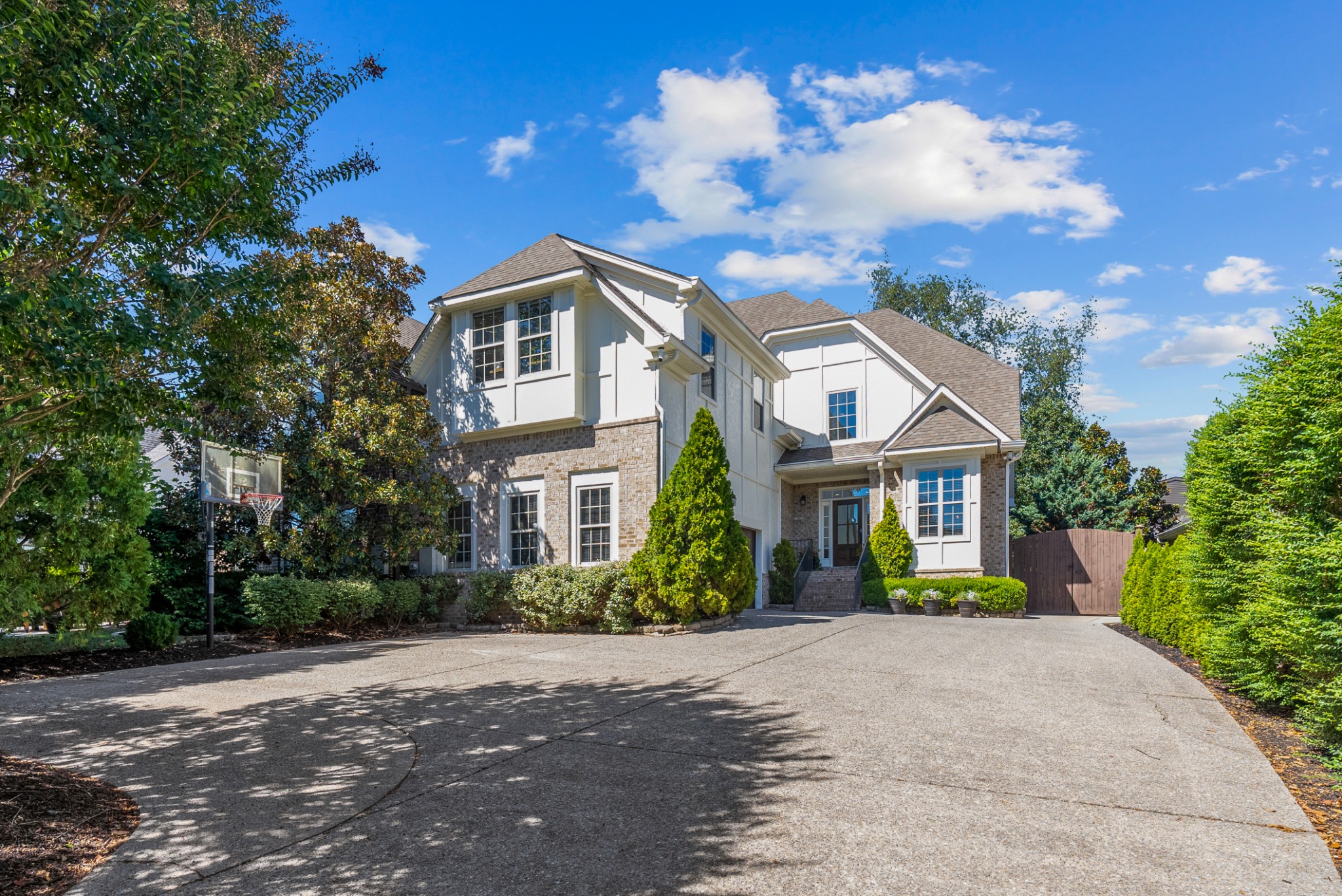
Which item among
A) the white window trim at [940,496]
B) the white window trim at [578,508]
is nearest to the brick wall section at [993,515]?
the white window trim at [940,496]

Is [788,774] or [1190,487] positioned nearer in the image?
[788,774]

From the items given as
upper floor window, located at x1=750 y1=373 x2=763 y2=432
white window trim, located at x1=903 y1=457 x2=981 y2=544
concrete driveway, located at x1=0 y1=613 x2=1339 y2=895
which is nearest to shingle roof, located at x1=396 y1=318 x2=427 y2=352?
upper floor window, located at x1=750 y1=373 x2=763 y2=432

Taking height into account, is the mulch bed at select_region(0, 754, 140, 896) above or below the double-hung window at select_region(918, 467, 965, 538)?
below

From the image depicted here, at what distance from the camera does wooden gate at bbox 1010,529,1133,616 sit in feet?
69.4

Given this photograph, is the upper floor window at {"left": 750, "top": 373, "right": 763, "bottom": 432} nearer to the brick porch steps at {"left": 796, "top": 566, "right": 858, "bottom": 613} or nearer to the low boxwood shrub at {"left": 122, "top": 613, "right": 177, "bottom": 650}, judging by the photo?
the brick porch steps at {"left": 796, "top": 566, "right": 858, "bottom": 613}

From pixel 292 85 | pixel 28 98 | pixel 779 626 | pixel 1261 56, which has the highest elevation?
pixel 1261 56

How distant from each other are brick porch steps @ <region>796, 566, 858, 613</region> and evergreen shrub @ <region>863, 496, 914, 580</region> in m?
0.52

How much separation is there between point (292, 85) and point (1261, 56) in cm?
1095

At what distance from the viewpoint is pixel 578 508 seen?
15461mm

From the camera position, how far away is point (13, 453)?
228 inches

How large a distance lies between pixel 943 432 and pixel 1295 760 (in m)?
15.0

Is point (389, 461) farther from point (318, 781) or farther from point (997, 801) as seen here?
point (997, 801)

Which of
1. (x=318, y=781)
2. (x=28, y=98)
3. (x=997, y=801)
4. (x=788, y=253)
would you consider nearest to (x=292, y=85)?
(x=28, y=98)

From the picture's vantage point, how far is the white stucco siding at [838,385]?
22.1 metres
